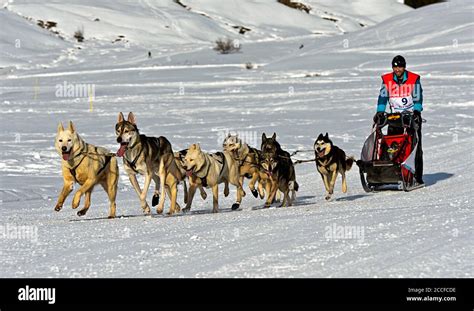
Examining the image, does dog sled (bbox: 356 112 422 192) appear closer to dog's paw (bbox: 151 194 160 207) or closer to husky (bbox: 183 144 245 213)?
husky (bbox: 183 144 245 213)

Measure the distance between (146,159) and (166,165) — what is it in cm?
30

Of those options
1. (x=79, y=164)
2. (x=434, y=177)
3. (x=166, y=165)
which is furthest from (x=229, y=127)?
(x=79, y=164)

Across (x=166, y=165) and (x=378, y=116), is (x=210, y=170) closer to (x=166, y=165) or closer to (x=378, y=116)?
(x=166, y=165)

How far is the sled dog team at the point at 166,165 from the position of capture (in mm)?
8492

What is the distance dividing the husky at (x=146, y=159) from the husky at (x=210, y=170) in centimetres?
26

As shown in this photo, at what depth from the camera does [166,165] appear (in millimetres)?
9070

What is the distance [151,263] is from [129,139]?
10.7 feet

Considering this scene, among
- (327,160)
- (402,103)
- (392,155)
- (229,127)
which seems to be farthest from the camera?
(229,127)

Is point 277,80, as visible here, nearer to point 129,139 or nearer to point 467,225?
point 129,139

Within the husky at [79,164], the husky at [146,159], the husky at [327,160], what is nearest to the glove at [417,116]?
the husky at [327,160]

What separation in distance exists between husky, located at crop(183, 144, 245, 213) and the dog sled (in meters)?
1.50

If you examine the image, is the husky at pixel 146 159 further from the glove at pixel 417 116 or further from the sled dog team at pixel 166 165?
the glove at pixel 417 116

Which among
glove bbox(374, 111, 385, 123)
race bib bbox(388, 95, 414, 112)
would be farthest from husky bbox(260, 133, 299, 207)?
race bib bbox(388, 95, 414, 112)
